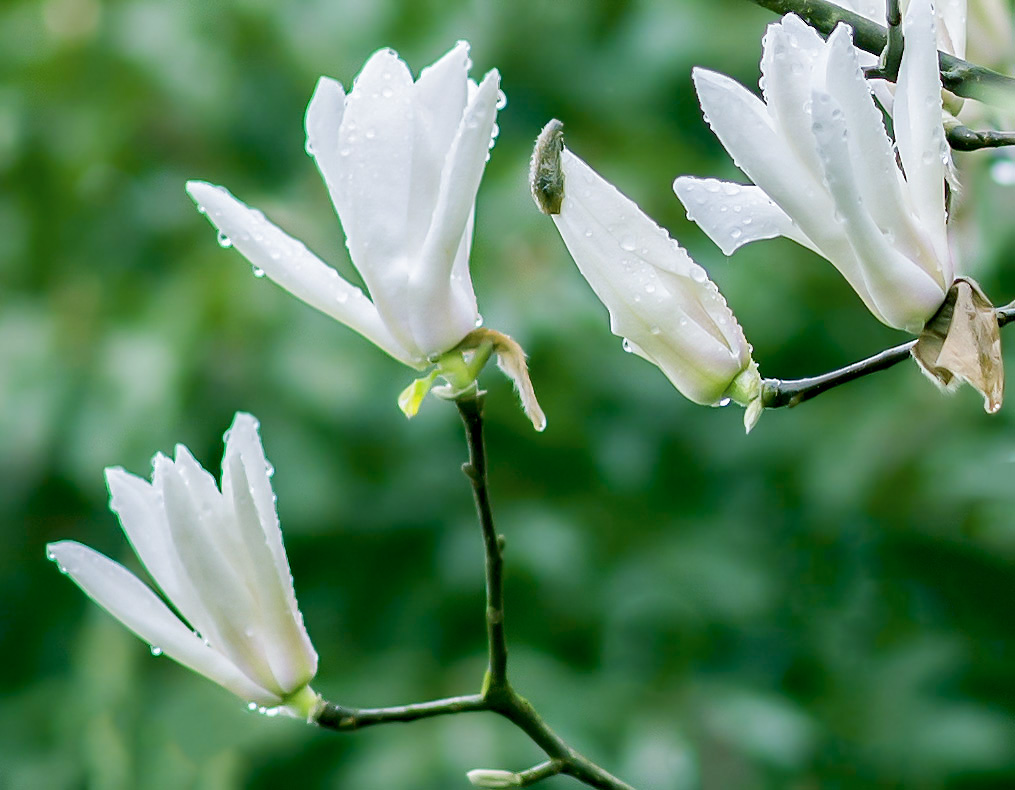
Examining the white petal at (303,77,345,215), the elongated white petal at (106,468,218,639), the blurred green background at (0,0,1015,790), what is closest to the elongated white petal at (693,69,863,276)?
the white petal at (303,77,345,215)

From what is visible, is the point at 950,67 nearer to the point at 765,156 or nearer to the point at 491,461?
the point at 765,156

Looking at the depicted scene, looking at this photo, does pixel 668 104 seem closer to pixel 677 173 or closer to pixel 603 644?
pixel 677 173

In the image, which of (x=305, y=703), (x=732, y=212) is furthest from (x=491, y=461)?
(x=732, y=212)

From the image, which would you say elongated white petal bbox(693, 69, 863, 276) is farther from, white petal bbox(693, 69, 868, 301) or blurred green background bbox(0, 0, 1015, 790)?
blurred green background bbox(0, 0, 1015, 790)

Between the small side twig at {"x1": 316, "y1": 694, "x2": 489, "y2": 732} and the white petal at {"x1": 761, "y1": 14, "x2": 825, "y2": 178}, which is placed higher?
the white petal at {"x1": 761, "y1": 14, "x2": 825, "y2": 178}

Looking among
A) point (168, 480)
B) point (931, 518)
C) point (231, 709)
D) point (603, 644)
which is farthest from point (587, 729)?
point (168, 480)

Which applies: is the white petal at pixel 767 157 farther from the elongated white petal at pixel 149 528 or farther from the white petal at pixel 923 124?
the elongated white petal at pixel 149 528
